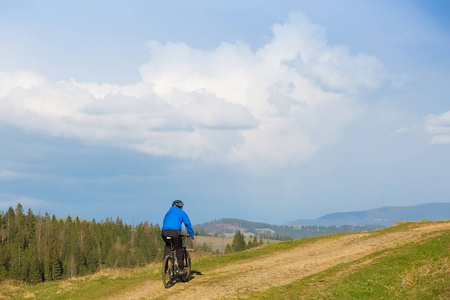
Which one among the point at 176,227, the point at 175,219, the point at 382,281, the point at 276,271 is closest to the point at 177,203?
the point at 175,219

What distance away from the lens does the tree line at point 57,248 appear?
162m

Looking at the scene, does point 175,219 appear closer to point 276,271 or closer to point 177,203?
point 177,203

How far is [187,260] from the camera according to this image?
73.7ft

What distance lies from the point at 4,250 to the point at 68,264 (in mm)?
23721

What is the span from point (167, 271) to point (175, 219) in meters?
2.53

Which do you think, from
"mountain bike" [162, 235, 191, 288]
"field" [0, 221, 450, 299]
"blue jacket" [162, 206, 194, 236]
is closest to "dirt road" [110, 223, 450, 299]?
"field" [0, 221, 450, 299]

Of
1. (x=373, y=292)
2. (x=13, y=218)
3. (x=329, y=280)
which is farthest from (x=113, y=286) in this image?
(x=13, y=218)

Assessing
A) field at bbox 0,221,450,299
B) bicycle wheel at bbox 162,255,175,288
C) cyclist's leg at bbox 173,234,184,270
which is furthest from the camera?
cyclist's leg at bbox 173,234,184,270

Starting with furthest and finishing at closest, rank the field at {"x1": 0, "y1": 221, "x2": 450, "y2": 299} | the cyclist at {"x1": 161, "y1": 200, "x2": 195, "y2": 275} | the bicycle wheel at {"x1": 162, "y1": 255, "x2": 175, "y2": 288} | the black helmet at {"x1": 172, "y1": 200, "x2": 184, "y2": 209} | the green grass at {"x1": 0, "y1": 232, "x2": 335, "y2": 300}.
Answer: the green grass at {"x1": 0, "y1": 232, "x2": 335, "y2": 300}, the black helmet at {"x1": 172, "y1": 200, "x2": 184, "y2": 209}, the bicycle wheel at {"x1": 162, "y1": 255, "x2": 175, "y2": 288}, the cyclist at {"x1": 161, "y1": 200, "x2": 195, "y2": 275}, the field at {"x1": 0, "y1": 221, "x2": 450, "y2": 299}

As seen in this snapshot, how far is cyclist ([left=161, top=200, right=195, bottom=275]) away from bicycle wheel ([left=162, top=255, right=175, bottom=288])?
0.32 metres

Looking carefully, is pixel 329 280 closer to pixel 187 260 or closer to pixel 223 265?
pixel 187 260

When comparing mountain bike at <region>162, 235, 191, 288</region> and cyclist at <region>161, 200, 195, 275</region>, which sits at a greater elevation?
cyclist at <region>161, 200, 195, 275</region>

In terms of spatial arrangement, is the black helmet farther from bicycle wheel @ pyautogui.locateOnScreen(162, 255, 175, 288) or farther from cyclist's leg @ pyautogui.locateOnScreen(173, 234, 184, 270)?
bicycle wheel @ pyautogui.locateOnScreen(162, 255, 175, 288)

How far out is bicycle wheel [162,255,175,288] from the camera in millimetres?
19781
